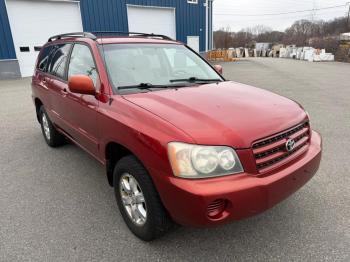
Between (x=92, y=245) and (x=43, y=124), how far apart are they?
326 cm

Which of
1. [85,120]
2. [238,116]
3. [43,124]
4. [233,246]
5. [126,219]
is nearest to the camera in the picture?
[238,116]

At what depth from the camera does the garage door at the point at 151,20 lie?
18156 millimetres

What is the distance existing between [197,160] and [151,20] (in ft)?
60.7

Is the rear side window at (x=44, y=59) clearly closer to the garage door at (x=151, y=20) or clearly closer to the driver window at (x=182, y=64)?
the driver window at (x=182, y=64)

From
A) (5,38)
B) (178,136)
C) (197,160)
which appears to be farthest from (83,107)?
(5,38)

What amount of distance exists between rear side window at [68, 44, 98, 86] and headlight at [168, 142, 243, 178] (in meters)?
1.47

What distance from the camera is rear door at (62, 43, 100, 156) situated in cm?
302

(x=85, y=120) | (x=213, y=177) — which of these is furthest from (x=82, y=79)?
(x=213, y=177)

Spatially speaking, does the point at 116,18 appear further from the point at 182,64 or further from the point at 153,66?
the point at 153,66

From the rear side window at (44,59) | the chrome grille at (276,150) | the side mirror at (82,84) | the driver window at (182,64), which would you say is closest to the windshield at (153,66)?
the driver window at (182,64)

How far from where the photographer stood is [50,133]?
477 cm

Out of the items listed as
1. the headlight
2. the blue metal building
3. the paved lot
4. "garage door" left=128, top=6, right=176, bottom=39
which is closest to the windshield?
the headlight

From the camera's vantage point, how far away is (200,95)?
9.13ft

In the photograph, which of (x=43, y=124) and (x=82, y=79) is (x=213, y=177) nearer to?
(x=82, y=79)
